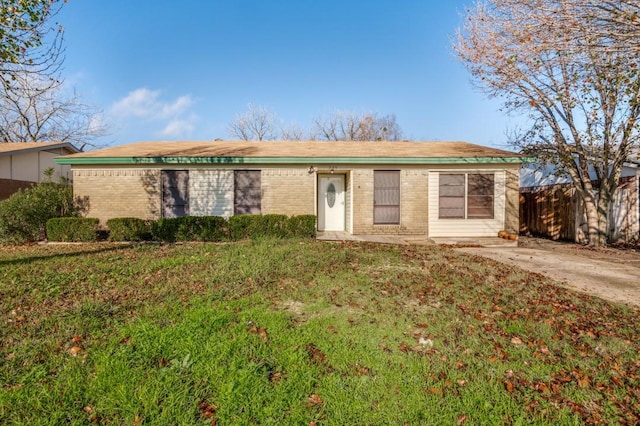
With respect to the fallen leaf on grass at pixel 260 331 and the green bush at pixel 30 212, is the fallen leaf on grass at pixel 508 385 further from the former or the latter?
the green bush at pixel 30 212

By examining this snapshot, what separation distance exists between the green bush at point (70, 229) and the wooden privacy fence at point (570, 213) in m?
15.9

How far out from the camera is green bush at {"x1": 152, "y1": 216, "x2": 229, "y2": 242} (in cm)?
980

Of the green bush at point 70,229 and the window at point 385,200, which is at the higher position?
the window at point 385,200

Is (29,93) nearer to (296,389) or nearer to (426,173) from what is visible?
(296,389)

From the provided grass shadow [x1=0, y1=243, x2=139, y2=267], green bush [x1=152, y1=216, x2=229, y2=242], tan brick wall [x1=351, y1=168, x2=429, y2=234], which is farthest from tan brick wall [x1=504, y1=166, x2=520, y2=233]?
grass shadow [x1=0, y1=243, x2=139, y2=267]

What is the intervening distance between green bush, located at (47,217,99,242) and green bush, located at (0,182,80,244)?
66cm

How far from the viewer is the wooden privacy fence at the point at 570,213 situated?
11.5 m

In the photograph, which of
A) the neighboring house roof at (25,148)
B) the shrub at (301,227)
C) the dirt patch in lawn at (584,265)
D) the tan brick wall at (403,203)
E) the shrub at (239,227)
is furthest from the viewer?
the neighboring house roof at (25,148)

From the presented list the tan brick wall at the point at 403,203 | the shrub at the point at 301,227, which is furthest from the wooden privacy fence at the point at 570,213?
the shrub at the point at 301,227

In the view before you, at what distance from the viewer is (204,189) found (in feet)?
38.2

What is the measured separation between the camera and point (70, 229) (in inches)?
383

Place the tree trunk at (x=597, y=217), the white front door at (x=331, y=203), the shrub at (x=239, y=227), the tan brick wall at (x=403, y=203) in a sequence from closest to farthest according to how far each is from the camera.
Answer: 1. the shrub at (x=239, y=227)
2. the tree trunk at (x=597, y=217)
3. the tan brick wall at (x=403, y=203)
4. the white front door at (x=331, y=203)

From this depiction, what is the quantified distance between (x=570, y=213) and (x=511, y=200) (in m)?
2.62

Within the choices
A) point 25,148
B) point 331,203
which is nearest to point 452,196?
point 331,203
